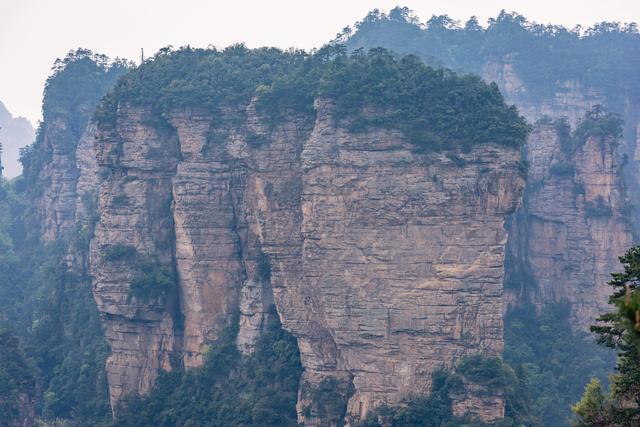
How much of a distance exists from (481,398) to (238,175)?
39.4 feet

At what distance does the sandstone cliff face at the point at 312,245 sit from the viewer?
37125 mm

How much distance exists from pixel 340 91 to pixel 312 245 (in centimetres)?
495

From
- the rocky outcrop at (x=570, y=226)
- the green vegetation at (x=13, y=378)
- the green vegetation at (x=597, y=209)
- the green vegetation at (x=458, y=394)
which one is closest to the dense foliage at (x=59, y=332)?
the green vegetation at (x=13, y=378)

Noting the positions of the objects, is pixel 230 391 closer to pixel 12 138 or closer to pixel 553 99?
pixel 553 99

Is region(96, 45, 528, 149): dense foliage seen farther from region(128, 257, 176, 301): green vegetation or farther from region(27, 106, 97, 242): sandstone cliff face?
region(27, 106, 97, 242): sandstone cliff face

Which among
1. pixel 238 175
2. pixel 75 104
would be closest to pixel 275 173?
pixel 238 175

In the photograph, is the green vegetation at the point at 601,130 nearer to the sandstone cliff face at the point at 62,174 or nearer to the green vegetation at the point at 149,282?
the green vegetation at the point at 149,282

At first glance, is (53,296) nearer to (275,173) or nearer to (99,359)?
(99,359)

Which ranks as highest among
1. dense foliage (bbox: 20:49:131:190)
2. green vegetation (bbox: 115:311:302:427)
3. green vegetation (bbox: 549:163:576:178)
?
dense foliage (bbox: 20:49:131:190)

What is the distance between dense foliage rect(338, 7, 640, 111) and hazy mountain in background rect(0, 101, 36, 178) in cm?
6700

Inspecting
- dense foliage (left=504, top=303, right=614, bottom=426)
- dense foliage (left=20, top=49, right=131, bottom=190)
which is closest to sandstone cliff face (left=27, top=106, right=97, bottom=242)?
dense foliage (left=20, top=49, right=131, bottom=190)

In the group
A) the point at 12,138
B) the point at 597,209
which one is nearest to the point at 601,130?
the point at 597,209

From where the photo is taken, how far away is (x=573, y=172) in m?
49.6

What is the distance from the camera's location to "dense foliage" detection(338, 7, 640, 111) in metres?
67.2
